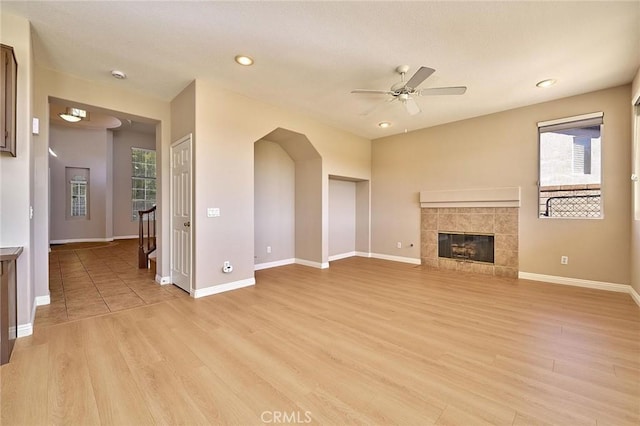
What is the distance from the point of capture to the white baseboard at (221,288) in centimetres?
356

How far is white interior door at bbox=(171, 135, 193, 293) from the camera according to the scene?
3.72m

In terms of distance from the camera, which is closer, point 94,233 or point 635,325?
point 635,325

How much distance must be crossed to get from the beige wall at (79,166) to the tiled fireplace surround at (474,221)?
9628 mm

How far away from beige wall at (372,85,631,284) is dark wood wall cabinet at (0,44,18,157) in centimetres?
574

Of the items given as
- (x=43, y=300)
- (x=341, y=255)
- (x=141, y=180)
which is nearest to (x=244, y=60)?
(x=43, y=300)

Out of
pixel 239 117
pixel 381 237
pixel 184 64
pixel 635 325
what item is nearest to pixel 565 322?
pixel 635 325

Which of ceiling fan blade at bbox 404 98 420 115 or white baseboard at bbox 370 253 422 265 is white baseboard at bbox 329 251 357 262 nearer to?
white baseboard at bbox 370 253 422 265

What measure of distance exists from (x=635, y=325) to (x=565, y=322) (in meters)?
0.62

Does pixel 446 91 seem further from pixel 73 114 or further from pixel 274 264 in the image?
pixel 73 114

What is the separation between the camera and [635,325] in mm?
2689

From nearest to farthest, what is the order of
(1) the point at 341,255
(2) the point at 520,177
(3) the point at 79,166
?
(2) the point at 520,177 → (1) the point at 341,255 → (3) the point at 79,166

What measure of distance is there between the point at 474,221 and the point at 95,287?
623cm

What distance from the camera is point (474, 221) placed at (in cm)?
503

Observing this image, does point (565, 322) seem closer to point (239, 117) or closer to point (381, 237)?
point (381, 237)
